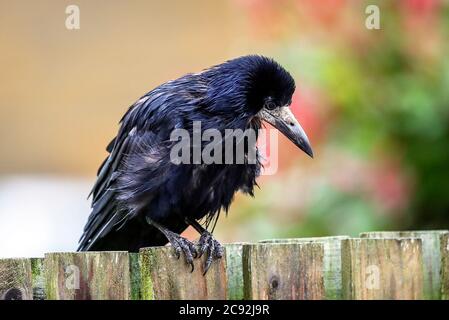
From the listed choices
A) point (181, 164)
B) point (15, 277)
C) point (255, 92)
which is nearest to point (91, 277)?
point (15, 277)

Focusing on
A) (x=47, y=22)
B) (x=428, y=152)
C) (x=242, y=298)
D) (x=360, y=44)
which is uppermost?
(x=47, y=22)

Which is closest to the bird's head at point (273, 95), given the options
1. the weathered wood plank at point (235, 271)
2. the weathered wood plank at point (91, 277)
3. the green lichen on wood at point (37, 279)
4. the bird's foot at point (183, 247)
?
the bird's foot at point (183, 247)

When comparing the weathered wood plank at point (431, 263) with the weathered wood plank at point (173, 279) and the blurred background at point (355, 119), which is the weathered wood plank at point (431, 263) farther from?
the blurred background at point (355, 119)

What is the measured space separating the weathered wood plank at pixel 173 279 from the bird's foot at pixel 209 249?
0.05m

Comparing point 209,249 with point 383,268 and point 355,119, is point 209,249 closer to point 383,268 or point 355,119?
point 383,268

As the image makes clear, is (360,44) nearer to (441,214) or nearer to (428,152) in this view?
(428,152)

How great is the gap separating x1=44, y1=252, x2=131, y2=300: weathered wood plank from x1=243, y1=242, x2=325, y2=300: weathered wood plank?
1.69 ft

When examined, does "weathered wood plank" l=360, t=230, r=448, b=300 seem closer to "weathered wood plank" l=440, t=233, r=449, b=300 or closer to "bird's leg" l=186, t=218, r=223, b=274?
"weathered wood plank" l=440, t=233, r=449, b=300

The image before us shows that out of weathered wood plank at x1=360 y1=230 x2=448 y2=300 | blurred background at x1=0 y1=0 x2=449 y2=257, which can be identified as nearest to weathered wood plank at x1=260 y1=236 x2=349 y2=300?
weathered wood plank at x1=360 y1=230 x2=448 y2=300

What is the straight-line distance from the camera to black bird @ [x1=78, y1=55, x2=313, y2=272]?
423 centimetres

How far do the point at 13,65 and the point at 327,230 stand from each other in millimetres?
5030

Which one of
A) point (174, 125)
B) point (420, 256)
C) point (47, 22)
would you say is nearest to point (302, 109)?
point (174, 125)

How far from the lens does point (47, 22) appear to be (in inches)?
368

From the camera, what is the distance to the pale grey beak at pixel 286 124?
14.6ft
